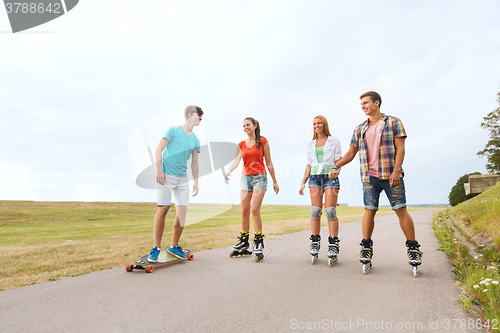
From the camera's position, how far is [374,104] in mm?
4082

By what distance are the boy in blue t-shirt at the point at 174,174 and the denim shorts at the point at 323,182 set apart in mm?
2137

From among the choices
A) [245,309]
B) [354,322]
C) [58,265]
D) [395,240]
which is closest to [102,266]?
[58,265]

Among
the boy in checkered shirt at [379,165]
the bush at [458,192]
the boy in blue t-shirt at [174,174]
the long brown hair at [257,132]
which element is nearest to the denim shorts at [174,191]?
the boy in blue t-shirt at [174,174]

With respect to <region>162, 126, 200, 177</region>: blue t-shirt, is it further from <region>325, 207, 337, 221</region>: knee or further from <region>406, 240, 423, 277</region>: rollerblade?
<region>406, 240, 423, 277</region>: rollerblade

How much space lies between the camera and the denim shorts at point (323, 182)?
4.59 m

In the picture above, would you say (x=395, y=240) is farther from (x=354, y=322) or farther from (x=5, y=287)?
(x=5, y=287)

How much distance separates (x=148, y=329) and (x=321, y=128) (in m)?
3.89

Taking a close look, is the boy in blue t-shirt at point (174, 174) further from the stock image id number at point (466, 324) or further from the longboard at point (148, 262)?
the stock image id number at point (466, 324)

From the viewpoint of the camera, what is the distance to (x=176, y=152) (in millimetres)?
4695

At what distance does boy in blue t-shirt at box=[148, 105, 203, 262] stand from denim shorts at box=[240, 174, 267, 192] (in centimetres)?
110

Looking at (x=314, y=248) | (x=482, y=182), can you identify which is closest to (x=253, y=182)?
(x=314, y=248)

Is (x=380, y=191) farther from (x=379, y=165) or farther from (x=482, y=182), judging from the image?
(x=482, y=182)

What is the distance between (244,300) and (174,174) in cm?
254

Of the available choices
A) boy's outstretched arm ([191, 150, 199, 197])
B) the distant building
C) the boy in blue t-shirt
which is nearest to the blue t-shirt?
the boy in blue t-shirt
